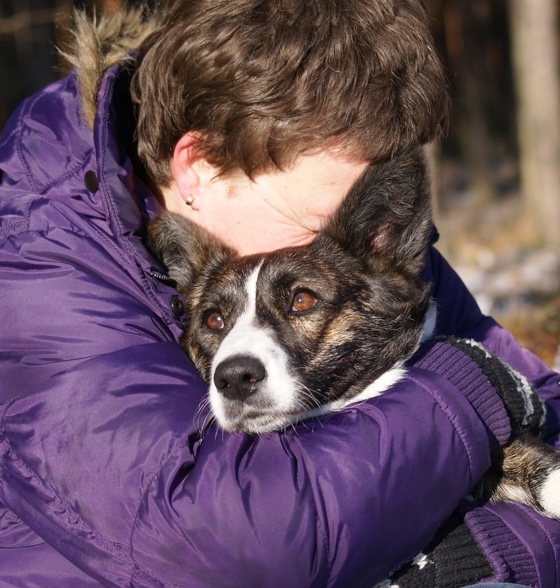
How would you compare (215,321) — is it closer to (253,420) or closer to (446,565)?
(253,420)

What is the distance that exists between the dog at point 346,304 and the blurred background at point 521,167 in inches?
45.6

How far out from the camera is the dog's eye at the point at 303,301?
119 inches

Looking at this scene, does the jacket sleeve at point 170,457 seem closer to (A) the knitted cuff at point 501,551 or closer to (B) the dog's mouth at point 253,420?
(B) the dog's mouth at point 253,420

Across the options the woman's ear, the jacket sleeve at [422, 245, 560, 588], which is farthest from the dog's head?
the jacket sleeve at [422, 245, 560, 588]

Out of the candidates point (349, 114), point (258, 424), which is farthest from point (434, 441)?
point (349, 114)

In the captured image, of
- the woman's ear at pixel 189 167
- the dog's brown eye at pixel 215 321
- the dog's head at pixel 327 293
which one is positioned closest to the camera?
the dog's head at pixel 327 293

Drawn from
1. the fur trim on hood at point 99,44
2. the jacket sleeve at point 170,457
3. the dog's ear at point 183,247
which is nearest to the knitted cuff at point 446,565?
the jacket sleeve at point 170,457

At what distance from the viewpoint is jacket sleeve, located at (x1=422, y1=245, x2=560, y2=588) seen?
9.00ft

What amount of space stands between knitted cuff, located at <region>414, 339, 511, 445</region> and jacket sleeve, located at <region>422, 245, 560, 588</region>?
316 millimetres

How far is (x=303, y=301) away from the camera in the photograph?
304cm

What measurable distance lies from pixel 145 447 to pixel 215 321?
2.86 ft

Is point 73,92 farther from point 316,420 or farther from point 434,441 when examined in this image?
point 434,441

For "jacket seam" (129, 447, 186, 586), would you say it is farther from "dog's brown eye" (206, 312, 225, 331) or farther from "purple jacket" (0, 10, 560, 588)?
"dog's brown eye" (206, 312, 225, 331)

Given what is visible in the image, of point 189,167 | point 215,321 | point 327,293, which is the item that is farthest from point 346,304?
point 189,167
